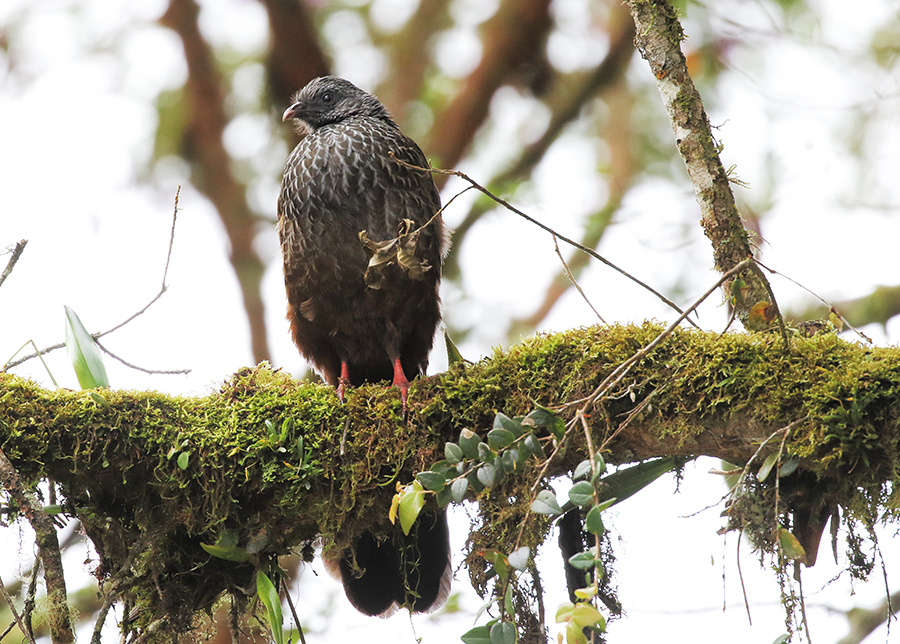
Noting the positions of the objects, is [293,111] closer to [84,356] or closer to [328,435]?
[84,356]

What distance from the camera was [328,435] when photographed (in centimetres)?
243

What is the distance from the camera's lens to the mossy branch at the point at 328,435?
212 cm

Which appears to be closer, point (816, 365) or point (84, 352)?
point (816, 365)

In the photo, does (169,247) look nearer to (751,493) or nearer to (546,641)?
(546,641)

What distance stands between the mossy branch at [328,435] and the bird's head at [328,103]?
5.89ft

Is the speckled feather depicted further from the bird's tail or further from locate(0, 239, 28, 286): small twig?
locate(0, 239, 28, 286): small twig

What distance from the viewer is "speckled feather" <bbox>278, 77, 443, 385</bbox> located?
3.19m

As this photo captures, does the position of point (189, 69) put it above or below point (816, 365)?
above

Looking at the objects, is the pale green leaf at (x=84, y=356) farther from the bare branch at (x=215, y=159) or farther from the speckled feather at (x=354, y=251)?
the bare branch at (x=215, y=159)

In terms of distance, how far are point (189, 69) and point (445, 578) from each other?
154 inches

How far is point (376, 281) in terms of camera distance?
3055mm

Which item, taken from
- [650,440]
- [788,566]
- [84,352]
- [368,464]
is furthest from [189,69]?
[788,566]

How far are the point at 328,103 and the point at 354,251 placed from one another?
1253 millimetres

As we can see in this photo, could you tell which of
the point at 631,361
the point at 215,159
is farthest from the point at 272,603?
the point at 215,159
